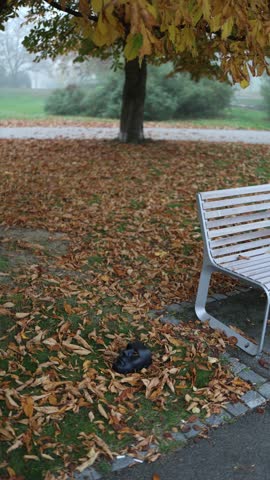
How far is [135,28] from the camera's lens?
233 cm

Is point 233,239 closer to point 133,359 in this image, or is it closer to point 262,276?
point 262,276

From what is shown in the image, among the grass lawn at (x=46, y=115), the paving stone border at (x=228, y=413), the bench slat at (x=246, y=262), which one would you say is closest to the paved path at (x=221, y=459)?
the paving stone border at (x=228, y=413)

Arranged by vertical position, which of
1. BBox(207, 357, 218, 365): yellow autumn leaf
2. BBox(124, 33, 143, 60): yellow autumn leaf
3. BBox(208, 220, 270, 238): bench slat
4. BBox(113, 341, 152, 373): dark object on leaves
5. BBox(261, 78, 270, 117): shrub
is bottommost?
BBox(207, 357, 218, 365): yellow autumn leaf

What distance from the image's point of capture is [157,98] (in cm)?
2322

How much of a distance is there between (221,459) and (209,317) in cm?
147

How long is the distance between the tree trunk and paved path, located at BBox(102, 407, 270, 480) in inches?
389

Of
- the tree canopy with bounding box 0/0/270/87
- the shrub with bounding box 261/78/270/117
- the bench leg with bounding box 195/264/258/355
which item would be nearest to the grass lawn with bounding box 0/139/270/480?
the bench leg with bounding box 195/264/258/355

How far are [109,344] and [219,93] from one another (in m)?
23.2

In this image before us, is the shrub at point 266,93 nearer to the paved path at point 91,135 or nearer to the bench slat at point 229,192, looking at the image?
the paved path at point 91,135

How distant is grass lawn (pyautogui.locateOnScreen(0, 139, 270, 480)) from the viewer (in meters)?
2.85

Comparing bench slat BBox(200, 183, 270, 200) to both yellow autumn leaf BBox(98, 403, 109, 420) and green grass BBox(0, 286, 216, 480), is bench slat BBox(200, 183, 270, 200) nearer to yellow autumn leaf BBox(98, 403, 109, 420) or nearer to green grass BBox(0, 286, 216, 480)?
green grass BBox(0, 286, 216, 480)

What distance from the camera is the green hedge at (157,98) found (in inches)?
915

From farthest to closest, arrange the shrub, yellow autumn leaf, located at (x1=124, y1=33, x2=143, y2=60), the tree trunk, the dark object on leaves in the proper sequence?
1. the shrub
2. the tree trunk
3. the dark object on leaves
4. yellow autumn leaf, located at (x1=124, y1=33, x2=143, y2=60)

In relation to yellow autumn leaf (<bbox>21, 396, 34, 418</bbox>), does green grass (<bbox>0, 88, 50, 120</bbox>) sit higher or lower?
higher
